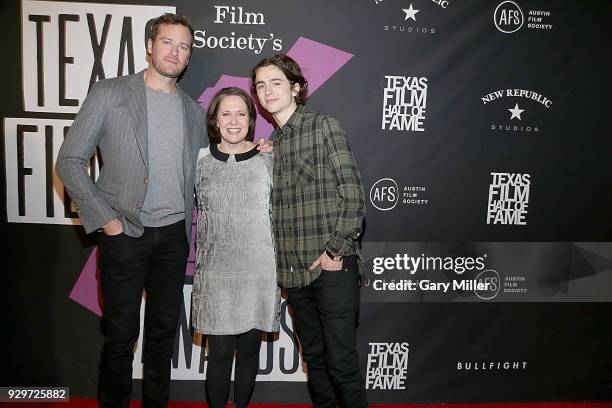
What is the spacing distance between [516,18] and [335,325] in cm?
201

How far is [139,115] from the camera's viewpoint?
1949 millimetres

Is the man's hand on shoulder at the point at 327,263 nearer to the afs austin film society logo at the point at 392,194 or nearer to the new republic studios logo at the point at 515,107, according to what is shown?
the afs austin film society logo at the point at 392,194

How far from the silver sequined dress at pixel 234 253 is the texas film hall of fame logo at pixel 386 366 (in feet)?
3.20

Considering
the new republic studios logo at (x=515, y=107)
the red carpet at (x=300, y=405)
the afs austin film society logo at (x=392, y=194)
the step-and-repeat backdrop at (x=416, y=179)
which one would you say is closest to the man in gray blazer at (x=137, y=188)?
the step-and-repeat backdrop at (x=416, y=179)

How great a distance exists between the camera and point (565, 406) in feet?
8.79

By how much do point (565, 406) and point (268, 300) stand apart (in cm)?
205

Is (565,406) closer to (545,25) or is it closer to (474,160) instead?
(474,160)

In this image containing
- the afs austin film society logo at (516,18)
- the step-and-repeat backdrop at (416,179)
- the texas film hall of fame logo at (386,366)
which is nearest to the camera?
the step-and-repeat backdrop at (416,179)

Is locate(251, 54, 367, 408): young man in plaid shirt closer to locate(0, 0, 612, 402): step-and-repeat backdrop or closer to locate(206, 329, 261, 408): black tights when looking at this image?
locate(206, 329, 261, 408): black tights

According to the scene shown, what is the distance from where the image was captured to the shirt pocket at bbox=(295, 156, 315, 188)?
1.87 metres

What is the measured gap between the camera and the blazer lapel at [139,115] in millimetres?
1936

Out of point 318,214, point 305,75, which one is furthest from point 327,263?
point 305,75

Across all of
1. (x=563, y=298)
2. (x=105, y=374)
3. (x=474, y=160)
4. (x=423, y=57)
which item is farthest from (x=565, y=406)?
(x=105, y=374)

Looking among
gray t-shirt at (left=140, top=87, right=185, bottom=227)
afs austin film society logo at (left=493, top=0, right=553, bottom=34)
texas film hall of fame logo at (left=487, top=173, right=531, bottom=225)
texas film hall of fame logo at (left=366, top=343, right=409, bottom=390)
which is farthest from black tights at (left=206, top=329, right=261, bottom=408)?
afs austin film society logo at (left=493, top=0, right=553, bottom=34)
